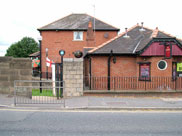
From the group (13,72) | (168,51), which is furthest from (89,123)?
(168,51)

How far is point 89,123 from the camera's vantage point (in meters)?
6.45

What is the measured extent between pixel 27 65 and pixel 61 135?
22.2ft

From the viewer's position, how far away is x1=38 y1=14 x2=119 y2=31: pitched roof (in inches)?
1014

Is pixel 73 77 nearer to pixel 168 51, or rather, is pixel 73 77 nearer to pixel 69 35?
pixel 168 51

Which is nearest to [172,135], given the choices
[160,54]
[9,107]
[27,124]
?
[27,124]

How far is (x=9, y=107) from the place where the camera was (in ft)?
28.3

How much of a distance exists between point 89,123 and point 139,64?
8.21 meters

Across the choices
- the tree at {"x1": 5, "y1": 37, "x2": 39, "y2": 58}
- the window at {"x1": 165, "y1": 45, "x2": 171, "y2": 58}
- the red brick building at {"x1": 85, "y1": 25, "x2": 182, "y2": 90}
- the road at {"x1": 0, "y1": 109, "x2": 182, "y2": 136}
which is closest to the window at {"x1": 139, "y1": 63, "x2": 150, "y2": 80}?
the red brick building at {"x1": 85, "y1": 25, "x2": 182, "y2": 90}

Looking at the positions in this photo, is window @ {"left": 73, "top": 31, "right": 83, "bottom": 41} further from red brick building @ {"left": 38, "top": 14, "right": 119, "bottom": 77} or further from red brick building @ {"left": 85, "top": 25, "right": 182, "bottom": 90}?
red brick building @ {"left": 85, "top": 25, "right": 182, "bottom": 90}

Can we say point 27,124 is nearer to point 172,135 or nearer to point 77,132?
point 77,132

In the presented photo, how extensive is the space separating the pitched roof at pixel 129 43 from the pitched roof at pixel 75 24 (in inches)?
375

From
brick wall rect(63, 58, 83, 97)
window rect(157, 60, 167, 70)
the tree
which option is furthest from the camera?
the tree

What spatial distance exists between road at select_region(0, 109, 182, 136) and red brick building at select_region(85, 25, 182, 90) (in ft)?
13.8

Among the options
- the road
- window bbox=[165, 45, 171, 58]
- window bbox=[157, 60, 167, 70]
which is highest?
window bbox=[165, 45, 171, 58]
